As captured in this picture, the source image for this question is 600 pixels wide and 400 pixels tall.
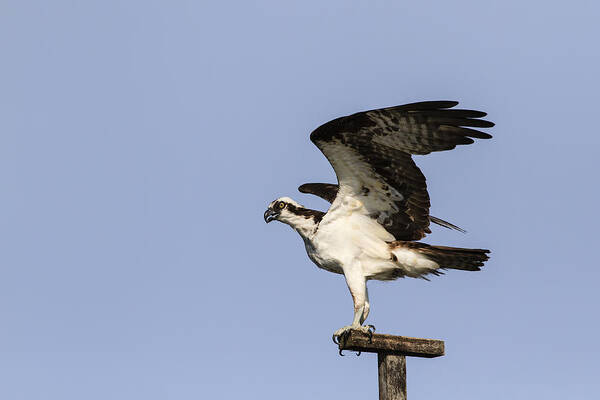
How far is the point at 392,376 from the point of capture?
22.0 feet

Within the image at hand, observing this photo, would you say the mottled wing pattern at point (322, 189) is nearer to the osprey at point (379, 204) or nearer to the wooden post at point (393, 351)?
the osprey at point (379, 204)

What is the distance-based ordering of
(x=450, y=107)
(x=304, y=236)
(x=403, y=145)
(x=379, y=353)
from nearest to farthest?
(x=379, y=353)
(x=450, y=107)
(x=403, y=145)
(x=304, y=236)

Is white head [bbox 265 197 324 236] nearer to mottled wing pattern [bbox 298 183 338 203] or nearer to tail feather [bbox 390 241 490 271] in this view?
tail feather [bbox 390 241 490 271]

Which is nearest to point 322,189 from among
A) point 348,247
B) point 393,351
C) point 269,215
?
point 269,215

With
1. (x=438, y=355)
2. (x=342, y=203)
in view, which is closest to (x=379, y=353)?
(x=438, y=355)

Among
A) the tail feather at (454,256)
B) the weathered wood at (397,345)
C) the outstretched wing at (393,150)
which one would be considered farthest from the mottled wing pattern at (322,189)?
the weathered wood at (397,345)

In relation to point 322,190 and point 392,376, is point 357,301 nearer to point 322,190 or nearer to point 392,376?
point 392,376

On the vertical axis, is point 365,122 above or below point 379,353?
above

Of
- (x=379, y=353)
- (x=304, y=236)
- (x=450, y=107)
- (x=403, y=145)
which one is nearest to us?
(x=379, y=353)

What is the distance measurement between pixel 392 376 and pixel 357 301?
1497mm

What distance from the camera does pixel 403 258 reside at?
28.1 feet

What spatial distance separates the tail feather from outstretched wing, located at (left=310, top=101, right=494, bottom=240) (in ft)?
1.74

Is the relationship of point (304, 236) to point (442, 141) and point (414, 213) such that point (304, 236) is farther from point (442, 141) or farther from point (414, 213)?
point (442, 141)

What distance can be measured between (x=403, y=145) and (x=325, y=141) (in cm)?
87
